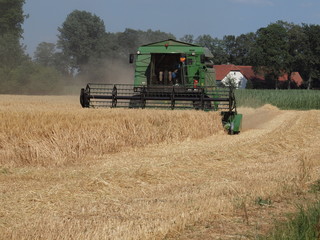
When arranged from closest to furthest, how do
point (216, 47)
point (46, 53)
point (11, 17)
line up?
point (11, 17) < point (46, 53) < point (216, 47)

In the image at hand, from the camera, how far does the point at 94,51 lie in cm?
7369

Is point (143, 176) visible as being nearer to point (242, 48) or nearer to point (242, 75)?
point (242, 75)

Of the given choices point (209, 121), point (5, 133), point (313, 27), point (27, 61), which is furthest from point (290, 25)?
point (5, 133)

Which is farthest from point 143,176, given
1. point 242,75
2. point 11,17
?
point 242,75

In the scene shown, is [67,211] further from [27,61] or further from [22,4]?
[22,4]

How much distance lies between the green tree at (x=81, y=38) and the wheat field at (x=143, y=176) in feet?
196

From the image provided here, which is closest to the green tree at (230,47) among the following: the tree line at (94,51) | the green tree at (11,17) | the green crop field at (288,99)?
the tree line at (94,51)

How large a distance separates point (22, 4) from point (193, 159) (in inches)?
2120

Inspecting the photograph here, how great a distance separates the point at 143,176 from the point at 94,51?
67076 millimetres

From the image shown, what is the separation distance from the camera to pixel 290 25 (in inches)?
3701

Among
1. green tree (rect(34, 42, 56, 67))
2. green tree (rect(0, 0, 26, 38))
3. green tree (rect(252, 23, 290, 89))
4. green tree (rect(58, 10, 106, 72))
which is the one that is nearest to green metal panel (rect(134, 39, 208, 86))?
green tree (rect(0, 0, 26, 38))

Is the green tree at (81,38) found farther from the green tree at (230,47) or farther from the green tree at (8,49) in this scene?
the green tree at (230,47)

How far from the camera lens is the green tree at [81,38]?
2867 inches

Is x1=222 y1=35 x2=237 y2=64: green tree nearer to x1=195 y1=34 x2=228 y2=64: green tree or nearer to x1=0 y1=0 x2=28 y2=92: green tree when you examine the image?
x1=195 y1=34 x2=228 y2=64: green tree
